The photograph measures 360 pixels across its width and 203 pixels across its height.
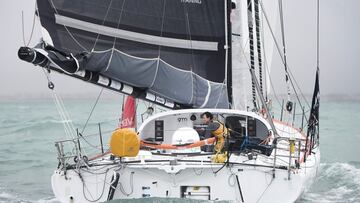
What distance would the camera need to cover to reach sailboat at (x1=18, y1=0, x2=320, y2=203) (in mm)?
9039

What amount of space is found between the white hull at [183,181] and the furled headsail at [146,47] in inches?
77.6

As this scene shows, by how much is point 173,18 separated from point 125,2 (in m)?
1.16

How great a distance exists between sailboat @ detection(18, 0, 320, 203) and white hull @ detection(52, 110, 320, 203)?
16 millimetres

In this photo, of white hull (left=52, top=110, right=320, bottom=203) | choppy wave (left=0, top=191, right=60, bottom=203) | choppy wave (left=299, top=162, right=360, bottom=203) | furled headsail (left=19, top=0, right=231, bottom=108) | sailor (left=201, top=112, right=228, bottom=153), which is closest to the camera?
white hull (left=52, top=110, right=320, bottom=203)

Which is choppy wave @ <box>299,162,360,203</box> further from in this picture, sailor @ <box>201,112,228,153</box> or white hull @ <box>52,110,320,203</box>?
white hull @ <box>52,110,320,203</box>

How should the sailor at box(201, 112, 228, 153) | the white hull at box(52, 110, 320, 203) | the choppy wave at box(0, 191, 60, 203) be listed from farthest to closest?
the choppy wave at box(0, 191, 60, 203), the sailor at box(201, 112, 228, 153), the white hull at box(52, 110, 320, 203)

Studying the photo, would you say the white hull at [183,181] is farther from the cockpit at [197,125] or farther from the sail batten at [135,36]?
the sail batten at [135,36]

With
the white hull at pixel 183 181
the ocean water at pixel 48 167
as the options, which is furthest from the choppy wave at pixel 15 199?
the white hull at pixel 183 181

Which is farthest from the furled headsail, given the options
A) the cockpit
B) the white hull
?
the white hull

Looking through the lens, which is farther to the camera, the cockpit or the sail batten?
the cockpit

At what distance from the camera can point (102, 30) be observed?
36.6 feet

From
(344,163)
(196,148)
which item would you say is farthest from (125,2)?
(344,163)

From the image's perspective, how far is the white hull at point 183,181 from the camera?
29.2 feet

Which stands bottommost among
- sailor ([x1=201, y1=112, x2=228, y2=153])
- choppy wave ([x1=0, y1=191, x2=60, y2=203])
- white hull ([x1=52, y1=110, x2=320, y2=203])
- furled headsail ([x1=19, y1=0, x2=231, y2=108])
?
choppy wave ([x1=0, y1=191, x2=60, y2=203])
